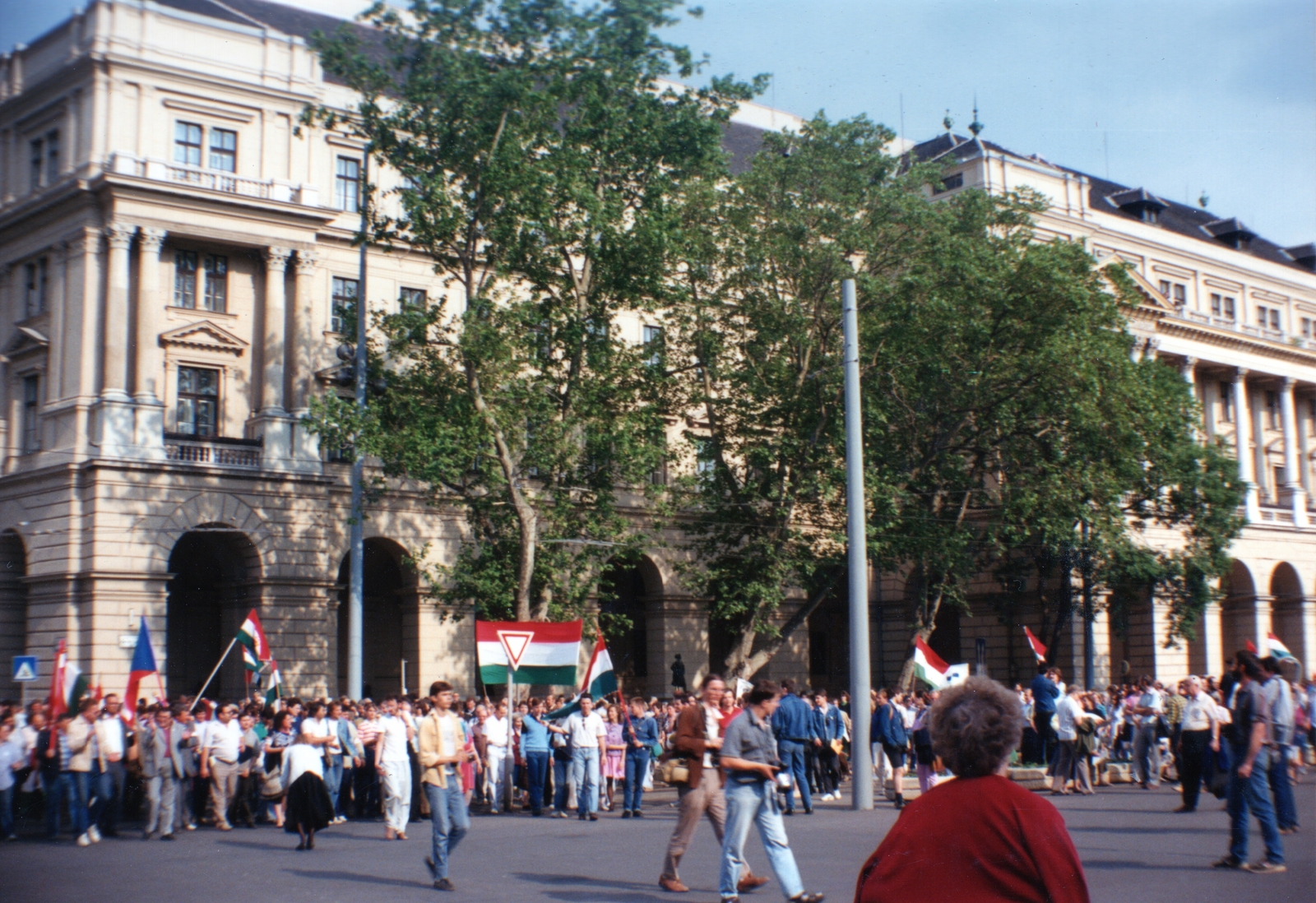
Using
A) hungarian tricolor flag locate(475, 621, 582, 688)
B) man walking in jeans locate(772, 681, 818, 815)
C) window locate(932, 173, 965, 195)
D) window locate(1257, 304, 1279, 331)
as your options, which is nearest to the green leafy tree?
hungarian tricolor flag locate(475, 621, 582, 688)

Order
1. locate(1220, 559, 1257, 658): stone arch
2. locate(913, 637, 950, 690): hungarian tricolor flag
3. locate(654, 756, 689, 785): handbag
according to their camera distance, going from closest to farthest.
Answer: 1. locate(654, 756, 689, 785): handbag
2. locate(913, 637, 950, 690): hungarian tricolor flag
3. locate(1220, 559, 1257, 658): stone arch

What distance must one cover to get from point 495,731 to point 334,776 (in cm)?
369

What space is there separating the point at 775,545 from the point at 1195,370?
34637 mm

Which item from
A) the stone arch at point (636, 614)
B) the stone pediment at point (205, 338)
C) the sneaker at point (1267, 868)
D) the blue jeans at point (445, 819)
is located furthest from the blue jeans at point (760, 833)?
the stone arch at point (636, 614)

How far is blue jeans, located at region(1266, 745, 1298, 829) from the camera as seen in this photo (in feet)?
42.4

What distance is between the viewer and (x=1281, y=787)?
44.4 ft

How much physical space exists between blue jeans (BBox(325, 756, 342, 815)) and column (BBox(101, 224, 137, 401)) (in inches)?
798

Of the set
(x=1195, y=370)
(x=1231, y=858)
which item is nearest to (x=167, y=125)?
(x=1231, y=858)

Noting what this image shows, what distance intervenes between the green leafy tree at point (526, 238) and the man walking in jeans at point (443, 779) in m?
17.7

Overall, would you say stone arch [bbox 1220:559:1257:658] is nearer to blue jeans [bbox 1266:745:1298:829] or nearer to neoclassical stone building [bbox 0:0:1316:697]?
neoclassical stone building [bbox 0:0:1316:697]

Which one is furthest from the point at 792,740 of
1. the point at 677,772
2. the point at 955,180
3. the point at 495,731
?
the point at 955,180

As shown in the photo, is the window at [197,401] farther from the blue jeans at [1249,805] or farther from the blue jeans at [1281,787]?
the blue jeans at [1249,805]

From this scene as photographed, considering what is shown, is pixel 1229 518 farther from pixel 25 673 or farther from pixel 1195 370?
pixel 25 673

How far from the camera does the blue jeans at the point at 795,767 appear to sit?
66.9 feet
